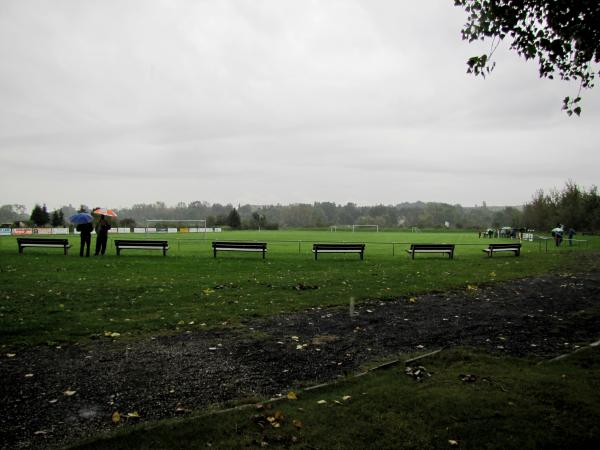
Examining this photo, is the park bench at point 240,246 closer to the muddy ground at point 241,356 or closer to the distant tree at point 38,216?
the muddy ground at point 241,356

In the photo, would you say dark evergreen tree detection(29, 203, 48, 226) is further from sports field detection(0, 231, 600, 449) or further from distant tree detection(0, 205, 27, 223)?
distant tree detection(0, 205, 27, 223)

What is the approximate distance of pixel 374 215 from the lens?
149m

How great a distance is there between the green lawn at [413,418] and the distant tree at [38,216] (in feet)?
258

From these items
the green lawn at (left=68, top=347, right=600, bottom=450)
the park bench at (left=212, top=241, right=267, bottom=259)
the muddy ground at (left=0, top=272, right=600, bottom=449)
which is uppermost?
the park bench at (left=212, top=241, right=267, bottom=259)

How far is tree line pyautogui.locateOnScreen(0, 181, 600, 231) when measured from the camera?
53594 millimetres

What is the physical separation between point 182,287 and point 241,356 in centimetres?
596

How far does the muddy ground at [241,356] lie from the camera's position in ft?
14.0

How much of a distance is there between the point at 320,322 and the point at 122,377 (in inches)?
146

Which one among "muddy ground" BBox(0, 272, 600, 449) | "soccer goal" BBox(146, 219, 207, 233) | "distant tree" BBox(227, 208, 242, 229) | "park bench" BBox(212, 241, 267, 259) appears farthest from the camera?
"distant tree" BBox(227, 208, 242, 229)

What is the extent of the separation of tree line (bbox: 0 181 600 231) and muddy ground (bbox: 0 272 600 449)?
1521cm

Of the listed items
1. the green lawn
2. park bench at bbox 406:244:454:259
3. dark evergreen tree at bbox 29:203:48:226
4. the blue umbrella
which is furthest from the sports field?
dark evergreen tree at bbox 29:203:48:226

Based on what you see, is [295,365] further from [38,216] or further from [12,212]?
[12,212]

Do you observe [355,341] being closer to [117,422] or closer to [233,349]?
[233,349]

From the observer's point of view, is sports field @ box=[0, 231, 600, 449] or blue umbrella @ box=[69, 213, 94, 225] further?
blue umbrella @ box=[69, 213, 94, 225]
